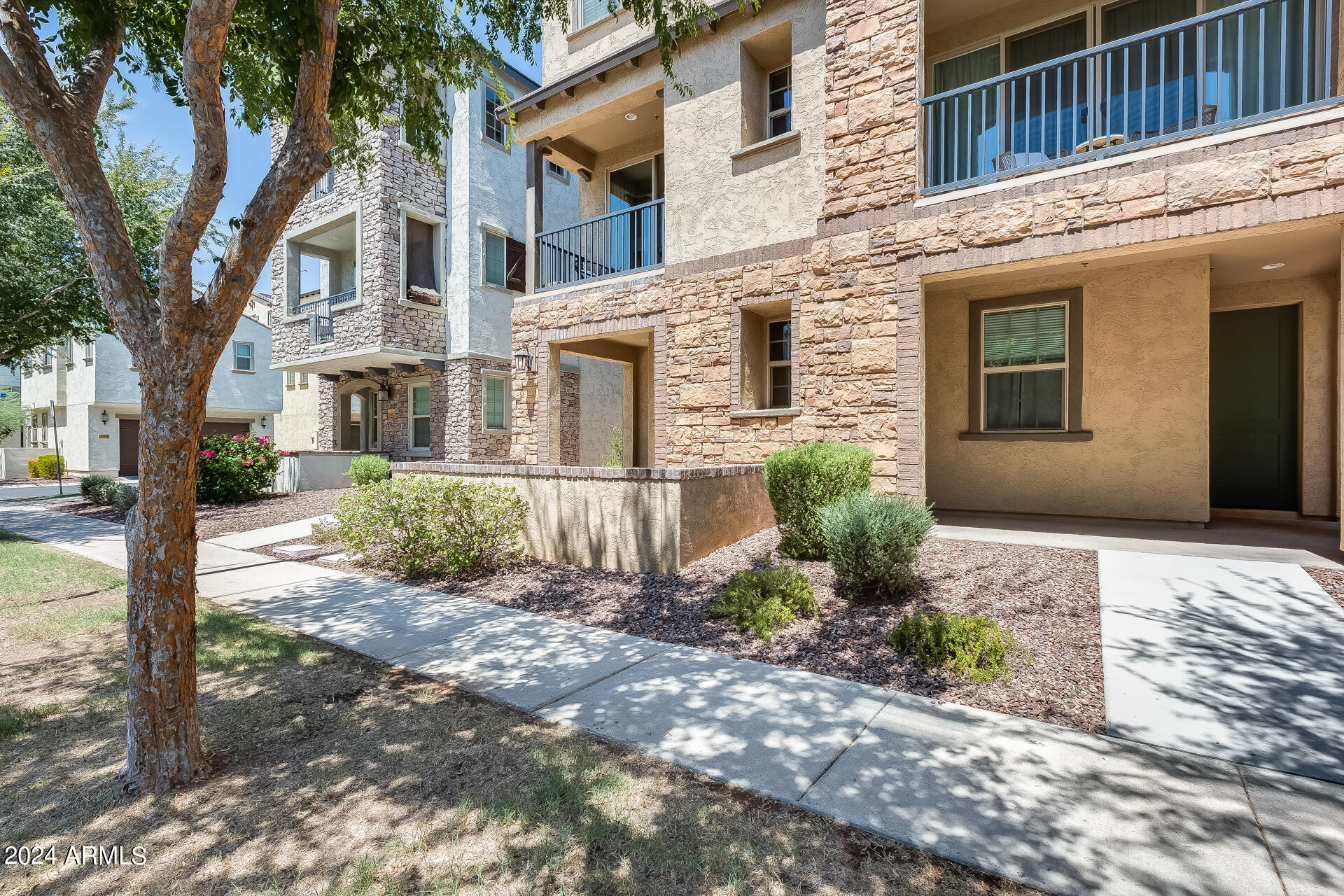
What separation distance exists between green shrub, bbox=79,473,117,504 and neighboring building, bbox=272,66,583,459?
483 centimetres

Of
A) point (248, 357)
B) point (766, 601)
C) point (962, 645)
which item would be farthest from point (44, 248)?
point (248, 357)

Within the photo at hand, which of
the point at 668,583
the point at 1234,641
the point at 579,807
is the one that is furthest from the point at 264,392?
the point at 1234,641

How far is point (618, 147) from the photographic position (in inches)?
455

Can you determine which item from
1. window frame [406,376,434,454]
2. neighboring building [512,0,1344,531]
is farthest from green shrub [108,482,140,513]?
neighboring building [512,0,1344,531]

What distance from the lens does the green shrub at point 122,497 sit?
1272 cm

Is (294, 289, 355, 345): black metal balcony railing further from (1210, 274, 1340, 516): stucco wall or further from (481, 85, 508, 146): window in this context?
(1210, 274, 1340, 516): stucco wall

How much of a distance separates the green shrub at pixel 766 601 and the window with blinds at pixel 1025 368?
5170mm

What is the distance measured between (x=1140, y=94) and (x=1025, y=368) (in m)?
3.48

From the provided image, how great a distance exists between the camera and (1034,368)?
820cm

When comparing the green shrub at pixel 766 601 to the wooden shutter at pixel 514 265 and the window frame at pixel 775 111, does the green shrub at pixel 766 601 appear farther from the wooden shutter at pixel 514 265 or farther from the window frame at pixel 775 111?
the wooden shutter at pixel 514 265

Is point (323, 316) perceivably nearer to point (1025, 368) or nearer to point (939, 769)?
point (1025, 368)

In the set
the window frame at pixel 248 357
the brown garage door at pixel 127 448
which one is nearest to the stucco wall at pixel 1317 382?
the window frame at pixel 248 357

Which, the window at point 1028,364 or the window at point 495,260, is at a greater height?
the window at point 495,260

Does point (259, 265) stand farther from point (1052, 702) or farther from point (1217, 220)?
point (1217, 220)
